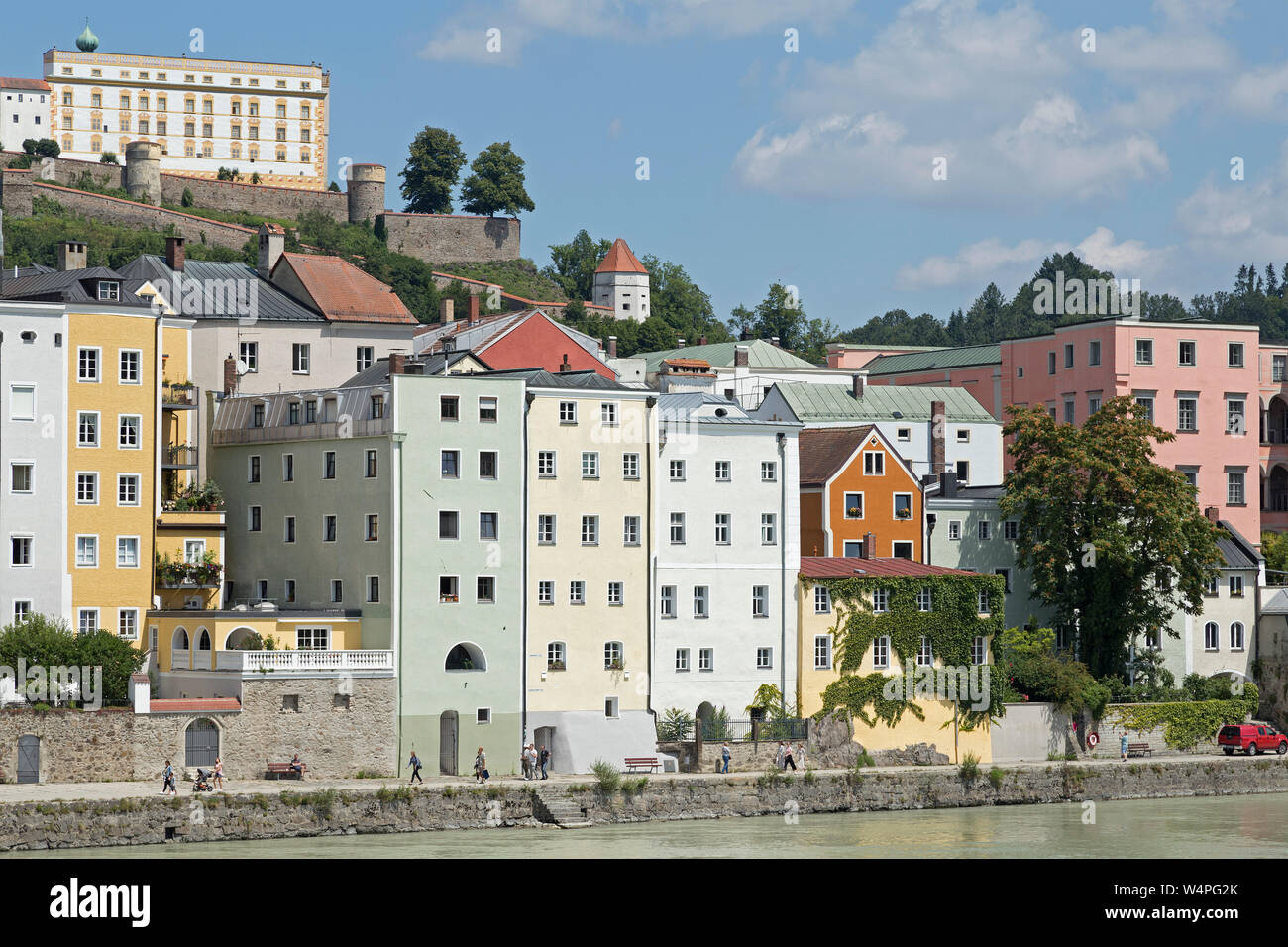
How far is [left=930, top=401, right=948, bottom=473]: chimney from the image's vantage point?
8169 cm

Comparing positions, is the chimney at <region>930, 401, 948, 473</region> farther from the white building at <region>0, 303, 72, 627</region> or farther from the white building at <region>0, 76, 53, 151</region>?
the white building at <region>0, 76, 53, 151</region>

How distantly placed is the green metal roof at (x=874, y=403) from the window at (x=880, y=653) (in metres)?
18.6

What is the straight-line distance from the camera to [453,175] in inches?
6245

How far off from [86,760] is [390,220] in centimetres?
10421

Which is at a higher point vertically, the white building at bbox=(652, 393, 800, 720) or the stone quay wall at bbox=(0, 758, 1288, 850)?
the white building at bbox=(652, 393, 800, 720)

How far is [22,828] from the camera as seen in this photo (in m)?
46.6

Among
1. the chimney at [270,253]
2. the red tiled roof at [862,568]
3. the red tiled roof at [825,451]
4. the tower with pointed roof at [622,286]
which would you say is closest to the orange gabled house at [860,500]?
the red tiled roof at [825,451]

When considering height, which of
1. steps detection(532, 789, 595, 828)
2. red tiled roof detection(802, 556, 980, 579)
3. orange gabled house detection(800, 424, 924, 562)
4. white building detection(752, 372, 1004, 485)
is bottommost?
steps detection(532, 789, 595, 828)

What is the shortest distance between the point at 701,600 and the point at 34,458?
2100cm

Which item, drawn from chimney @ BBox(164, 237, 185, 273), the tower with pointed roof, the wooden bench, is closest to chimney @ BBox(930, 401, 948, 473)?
chimney @ BBox(164, 237, 185, 273)

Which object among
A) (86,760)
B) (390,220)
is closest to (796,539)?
(86,760)

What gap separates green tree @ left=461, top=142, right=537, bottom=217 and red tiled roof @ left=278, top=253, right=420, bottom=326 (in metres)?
79.9

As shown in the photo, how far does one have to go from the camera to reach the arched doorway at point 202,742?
53.6 metres

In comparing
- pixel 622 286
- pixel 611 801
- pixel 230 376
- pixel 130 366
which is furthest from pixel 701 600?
pixel 622 286
